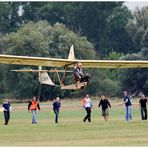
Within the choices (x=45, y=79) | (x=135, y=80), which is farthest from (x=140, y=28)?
(x=45, y=79)

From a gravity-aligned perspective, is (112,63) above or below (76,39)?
below

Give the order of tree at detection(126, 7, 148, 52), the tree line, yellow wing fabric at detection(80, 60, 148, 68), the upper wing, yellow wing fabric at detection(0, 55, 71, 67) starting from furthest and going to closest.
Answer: tree at detection(126, 7, 148, 52) < the tree line < yellow wing fabric at detection(80, 60, 148, 68) < the upper wing < yellow wing fabric at detection(0, 55, 71, 67)

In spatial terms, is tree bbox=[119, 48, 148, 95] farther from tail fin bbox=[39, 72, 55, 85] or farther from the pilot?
the pilot

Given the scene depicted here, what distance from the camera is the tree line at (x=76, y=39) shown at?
80.6 meters

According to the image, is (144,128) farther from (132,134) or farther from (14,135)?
(14,135)

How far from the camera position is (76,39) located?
283 ft

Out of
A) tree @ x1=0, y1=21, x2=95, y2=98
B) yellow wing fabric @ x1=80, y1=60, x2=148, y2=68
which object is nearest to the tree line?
tree @ x1=0, y1=21, x2=95, y2=98

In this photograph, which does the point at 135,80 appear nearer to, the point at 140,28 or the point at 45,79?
the point at 140,28

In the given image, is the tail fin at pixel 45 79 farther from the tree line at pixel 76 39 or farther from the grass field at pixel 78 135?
the tree line at pixel 76 39

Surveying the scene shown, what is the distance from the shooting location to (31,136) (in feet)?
98.6

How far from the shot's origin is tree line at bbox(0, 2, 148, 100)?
8056cm

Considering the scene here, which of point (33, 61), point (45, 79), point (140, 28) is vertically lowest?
point (45, 79)

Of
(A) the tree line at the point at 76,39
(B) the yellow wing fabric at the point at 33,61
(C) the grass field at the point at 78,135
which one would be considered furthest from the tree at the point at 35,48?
(C) the grass field at the point at 78,135

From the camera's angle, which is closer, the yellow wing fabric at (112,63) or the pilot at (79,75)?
the pilot at (79,75)
